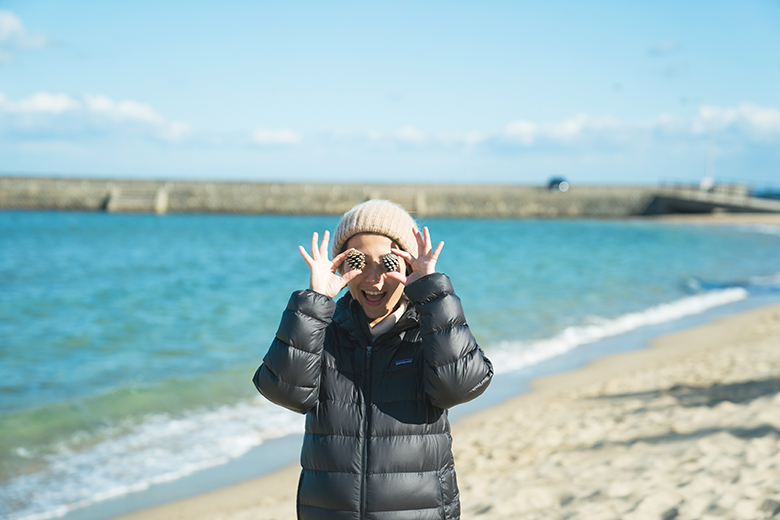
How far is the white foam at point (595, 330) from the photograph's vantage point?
31.1 ft

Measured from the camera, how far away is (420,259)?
80.7 inches

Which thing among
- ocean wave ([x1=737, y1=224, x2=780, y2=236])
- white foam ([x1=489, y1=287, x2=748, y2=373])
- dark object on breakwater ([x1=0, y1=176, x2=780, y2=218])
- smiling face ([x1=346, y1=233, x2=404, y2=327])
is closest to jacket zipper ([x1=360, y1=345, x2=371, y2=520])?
smiling face ([x1=346, y1=233, x2=404, y2=327])

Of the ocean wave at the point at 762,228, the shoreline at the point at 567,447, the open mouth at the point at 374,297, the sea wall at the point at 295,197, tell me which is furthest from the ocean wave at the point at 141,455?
the sea wall at the point at 295,197

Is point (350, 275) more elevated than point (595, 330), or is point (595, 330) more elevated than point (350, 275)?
point (350, 275)

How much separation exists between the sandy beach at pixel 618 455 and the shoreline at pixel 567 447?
11mm

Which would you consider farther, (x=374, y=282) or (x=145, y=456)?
(x=145, y=456)

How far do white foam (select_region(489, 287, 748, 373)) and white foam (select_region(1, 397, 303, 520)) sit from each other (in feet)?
12.2

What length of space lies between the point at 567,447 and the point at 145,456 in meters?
3.82

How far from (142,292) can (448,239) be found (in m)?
22.3

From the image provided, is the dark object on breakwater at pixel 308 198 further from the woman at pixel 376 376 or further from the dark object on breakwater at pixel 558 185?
the woman at pixel 376 376

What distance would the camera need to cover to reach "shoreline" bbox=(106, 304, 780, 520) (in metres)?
3.92

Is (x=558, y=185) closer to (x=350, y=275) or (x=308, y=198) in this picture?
(x=308, y=198)

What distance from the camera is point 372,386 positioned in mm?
2041

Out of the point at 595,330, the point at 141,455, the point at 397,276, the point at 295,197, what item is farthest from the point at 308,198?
the point at 397,276
